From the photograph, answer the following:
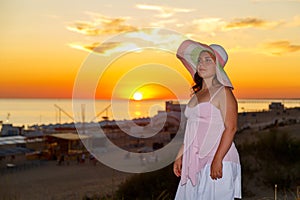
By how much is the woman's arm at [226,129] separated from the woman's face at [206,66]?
24 cm

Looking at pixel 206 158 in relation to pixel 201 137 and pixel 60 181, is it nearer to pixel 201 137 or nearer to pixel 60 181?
pixel 201 137

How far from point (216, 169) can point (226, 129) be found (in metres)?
0.33

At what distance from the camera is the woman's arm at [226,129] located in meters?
3.59

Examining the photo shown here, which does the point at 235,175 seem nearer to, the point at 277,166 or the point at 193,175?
the point at 193,175

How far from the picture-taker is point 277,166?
10.7 metres

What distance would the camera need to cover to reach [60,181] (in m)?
17.8

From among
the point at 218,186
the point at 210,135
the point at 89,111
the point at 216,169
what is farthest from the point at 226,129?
the point at 89,111

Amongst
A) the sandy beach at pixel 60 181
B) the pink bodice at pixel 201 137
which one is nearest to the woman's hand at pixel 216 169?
the pink bodice at pixel 201 137

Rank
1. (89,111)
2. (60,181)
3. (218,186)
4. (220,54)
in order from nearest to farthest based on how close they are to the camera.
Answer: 1. (218,186)
2. (220,54)
3. (89,111)
4. (60,181)

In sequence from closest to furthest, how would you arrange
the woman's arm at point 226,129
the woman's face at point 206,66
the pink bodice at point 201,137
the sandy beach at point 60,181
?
the woman's arm at point 226,129 → the pink bodice at point 201,137 → the woman's face at point 206,66 → the sandy beach at point 60,181

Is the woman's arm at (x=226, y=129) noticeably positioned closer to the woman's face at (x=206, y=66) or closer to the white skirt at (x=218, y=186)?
the white skirt at (x=218, y=186)

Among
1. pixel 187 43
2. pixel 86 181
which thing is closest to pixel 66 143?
pixel 86 181

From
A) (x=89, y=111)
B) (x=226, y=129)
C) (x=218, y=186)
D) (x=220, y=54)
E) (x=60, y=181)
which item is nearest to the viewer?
(x=226, y=129)

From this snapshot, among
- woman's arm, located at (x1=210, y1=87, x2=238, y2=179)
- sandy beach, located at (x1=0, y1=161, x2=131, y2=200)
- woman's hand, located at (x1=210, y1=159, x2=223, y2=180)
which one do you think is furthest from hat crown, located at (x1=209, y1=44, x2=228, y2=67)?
sandy beach, located at (x1=0, y1=161, x2=131, y2=200)
